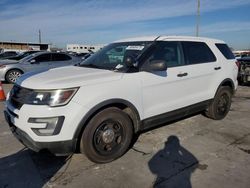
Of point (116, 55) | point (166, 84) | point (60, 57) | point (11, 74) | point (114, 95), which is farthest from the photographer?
point (60, 57)

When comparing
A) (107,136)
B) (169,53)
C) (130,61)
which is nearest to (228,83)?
(169,53)

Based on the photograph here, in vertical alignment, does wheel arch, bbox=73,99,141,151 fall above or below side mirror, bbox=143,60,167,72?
below

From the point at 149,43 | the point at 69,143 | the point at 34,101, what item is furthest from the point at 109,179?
the point at 149,43

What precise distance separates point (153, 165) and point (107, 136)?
0.78 metres

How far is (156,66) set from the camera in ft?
12.4

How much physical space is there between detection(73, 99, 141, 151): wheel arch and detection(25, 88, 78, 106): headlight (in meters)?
0.34

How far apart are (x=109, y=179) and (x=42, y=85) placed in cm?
150

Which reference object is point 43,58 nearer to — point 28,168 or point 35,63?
point 35,63

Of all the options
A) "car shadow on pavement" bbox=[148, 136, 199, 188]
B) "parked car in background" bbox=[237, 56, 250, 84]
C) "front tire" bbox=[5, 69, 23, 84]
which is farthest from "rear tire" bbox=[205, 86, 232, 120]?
"front tire" bbox=[5, 69, 23, 84]

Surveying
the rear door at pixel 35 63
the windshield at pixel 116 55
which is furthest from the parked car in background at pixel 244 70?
the rear door at pixel 35 63

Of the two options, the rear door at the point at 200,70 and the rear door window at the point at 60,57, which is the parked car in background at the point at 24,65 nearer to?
the rear door window at the point at 60,57

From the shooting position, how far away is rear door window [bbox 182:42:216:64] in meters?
4.71

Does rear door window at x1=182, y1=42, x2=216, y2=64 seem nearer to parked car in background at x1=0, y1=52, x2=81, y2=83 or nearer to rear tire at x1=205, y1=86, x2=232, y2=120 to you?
rear tire at x1=205, y1=86, x2=232, y2=120

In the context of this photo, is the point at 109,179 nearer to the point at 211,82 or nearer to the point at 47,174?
the point at 47,174
